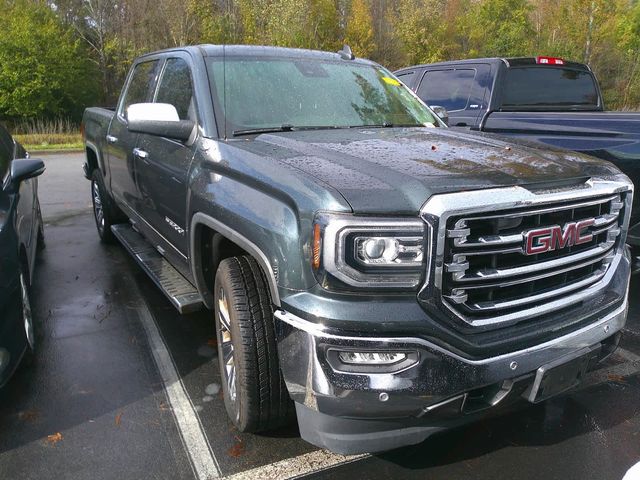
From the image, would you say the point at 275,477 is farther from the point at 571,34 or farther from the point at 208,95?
the point at 571,34

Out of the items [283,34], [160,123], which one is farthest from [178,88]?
[283,34]

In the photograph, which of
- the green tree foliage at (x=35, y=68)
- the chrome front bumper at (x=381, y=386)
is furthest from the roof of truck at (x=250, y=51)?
the green tree foliage at (x=35, y=68)

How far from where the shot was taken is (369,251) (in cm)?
209

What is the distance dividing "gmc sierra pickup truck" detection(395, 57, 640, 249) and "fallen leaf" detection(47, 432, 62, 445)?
4345 millimetres

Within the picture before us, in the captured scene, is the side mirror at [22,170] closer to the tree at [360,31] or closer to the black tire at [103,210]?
the black tire at [103,210]

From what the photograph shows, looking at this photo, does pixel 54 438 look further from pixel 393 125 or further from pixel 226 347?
pixel 393 125

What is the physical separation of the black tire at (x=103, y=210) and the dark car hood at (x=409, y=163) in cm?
360

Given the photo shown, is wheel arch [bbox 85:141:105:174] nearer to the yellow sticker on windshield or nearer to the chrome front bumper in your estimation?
the yellow sticker on windshield

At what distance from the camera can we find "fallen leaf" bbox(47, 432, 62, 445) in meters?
2.87

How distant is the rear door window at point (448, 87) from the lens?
663cm

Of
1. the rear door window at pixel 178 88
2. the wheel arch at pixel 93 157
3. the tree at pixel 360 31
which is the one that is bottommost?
the wheel arch at pixel 93 157

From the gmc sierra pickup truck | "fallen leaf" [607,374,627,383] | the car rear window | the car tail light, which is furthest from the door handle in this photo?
the car tail light

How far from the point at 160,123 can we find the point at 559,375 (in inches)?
98.4

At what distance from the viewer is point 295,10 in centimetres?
3073
